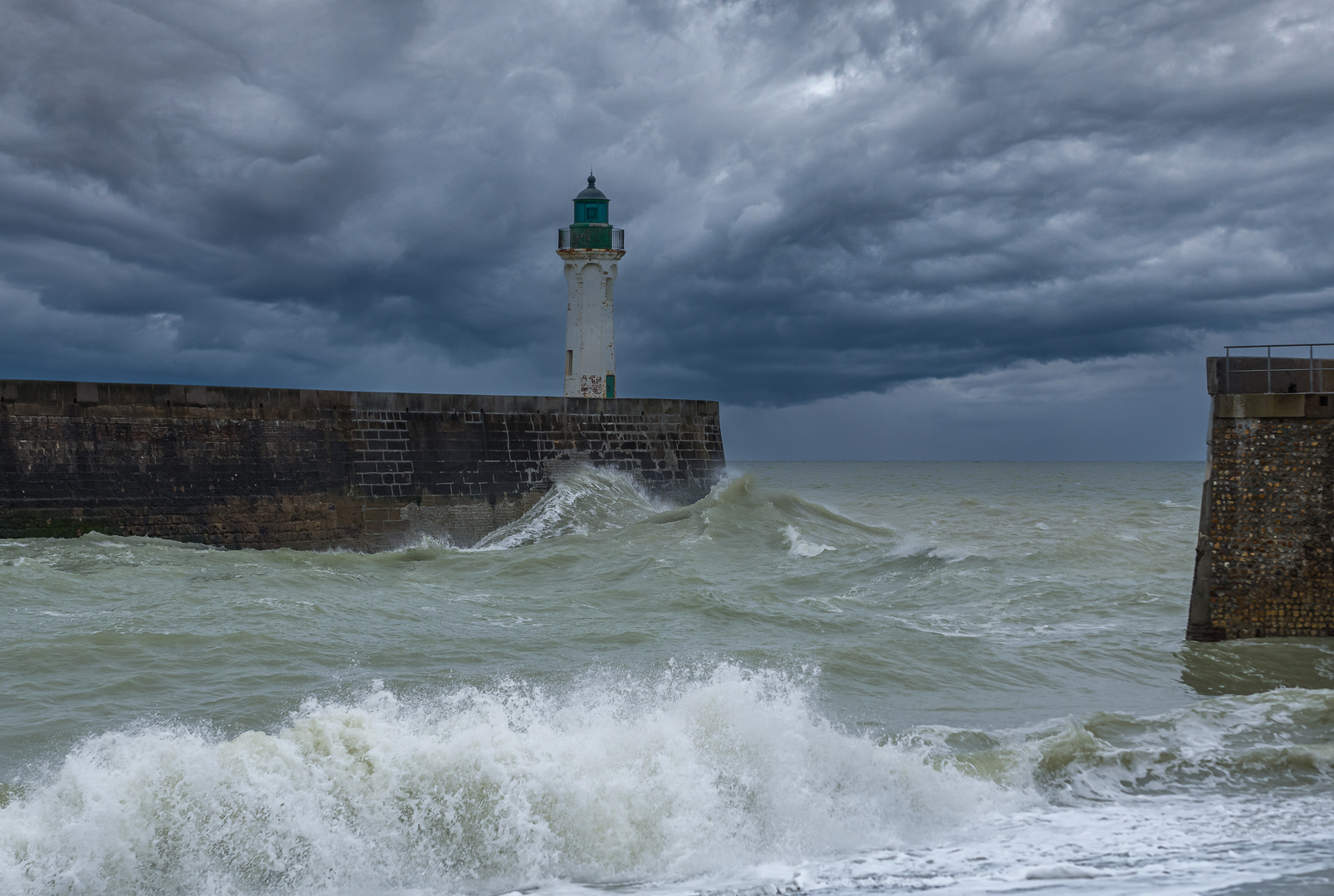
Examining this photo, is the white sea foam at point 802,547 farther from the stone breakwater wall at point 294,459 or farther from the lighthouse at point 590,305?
the lighthouse at point 590,305

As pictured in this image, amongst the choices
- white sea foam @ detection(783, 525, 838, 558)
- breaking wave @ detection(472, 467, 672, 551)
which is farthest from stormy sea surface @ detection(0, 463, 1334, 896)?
breaking wave @ detection(472, 467, 672, 551)

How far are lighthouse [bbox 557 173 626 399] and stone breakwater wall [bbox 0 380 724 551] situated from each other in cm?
582

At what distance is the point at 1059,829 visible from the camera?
404cm

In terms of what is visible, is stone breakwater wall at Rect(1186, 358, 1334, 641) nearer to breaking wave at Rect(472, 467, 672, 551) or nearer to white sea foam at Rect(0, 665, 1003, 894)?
white sea foam at Rect(0, 665, 1003, 894)

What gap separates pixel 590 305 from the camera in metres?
23.0

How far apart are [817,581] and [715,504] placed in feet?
19.0

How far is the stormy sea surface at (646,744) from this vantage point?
12.0ft

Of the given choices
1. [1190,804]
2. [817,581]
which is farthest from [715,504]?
[1190,804]

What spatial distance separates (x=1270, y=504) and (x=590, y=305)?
17.6 meters

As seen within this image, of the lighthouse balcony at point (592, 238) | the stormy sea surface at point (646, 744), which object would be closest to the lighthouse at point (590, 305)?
the lighthouse balcony at point (592, 238)

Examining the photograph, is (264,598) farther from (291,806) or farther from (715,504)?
(715,504)

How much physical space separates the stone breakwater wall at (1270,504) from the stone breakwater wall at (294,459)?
Result: 417 inches

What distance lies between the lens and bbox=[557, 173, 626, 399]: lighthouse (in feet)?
75.4

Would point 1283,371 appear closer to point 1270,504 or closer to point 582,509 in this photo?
point 1270,504
